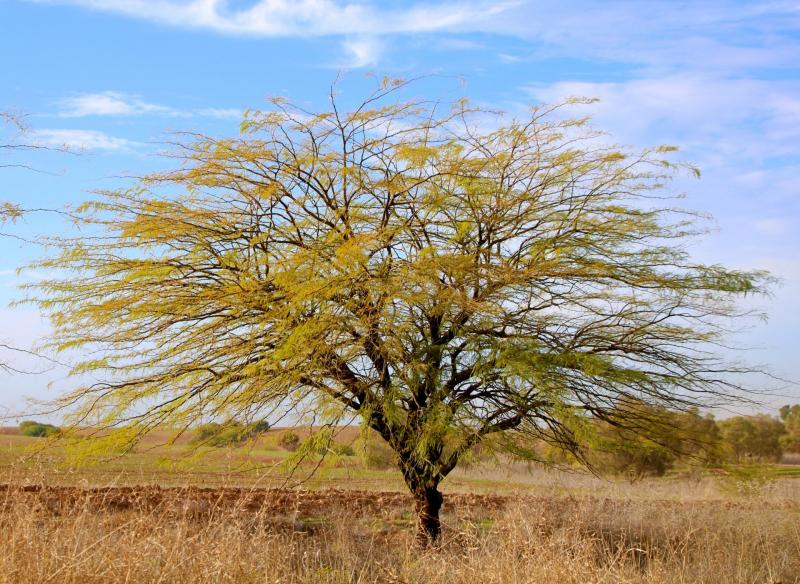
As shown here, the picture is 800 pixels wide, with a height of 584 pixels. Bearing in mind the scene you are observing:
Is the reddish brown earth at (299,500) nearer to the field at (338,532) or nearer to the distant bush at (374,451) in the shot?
the field at (338,532)

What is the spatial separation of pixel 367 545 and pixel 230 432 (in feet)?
6.54

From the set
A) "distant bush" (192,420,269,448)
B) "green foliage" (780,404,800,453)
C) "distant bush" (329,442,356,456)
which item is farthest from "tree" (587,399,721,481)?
"green foliage" (780,404,800,453)

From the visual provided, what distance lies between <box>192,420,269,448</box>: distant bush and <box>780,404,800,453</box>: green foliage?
26679mm

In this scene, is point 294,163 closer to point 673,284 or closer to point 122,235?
point 122,235

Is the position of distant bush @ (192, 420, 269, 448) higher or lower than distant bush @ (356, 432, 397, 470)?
higher

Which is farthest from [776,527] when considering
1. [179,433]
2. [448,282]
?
[179,433]

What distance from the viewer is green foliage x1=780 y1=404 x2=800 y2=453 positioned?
29961 mm

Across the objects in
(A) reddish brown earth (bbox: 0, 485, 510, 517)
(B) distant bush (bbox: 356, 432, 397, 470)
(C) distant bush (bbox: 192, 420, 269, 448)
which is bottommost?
(A) reddish brown earth (bbox: 0, 485, 510, 517)

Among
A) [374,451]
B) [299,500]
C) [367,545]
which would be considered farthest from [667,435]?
[299,500]

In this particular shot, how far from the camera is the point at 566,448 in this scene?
923cm

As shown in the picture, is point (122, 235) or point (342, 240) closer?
point (342, 240)

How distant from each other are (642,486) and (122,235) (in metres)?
12.3

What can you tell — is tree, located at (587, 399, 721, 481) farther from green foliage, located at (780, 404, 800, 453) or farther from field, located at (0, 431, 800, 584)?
green foliage, located at (780, 404, 800, 453)

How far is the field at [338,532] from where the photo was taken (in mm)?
4645
